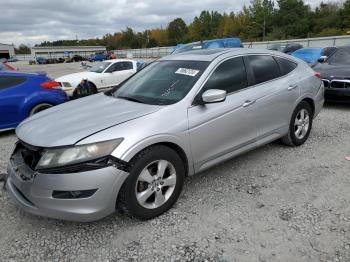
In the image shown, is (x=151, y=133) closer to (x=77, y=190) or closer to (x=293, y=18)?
(x=77, y=190)

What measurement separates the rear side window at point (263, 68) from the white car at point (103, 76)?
8092 mm


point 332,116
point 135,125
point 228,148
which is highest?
point 135,125

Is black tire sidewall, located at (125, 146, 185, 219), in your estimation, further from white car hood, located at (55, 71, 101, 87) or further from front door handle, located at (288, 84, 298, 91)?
white car hood, located at (55, 71, 101, 87)

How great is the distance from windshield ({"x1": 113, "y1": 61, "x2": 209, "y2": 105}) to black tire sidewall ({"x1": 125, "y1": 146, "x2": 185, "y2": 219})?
59 cm

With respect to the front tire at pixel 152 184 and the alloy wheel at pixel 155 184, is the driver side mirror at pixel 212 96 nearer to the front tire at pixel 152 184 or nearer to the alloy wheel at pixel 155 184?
the front tire at pixel 152 184

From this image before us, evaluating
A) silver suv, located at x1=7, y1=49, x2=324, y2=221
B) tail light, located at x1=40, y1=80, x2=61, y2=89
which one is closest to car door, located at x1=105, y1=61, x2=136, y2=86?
tail light, located at x1=40, y1=80, x2=61, y2=89

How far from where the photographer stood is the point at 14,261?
2.78 meters

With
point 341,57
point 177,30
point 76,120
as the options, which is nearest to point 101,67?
point 341,57

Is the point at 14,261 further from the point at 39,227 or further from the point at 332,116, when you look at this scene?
the point at 332,116

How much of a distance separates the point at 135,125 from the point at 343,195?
241 centimetres

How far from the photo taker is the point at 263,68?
14.8ft

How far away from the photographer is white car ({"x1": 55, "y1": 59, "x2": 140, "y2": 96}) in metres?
11.4

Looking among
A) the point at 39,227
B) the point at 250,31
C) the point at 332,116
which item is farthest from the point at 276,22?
the point at 39,227

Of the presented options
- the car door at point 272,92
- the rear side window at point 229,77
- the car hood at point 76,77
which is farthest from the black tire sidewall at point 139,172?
the car hood at point 76,77
